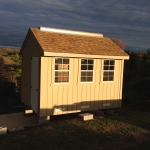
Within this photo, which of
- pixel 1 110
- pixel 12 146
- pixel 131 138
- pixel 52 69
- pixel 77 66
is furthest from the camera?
pixel 1 110

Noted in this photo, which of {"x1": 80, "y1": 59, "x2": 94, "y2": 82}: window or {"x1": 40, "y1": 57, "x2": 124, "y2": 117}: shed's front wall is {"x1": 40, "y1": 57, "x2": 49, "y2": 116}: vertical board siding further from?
{"x1": 80, "y1": 59, "x2": 94, "y2": 82}: window

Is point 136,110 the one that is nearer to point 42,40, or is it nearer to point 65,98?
point 65,98

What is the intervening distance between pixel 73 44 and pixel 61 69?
140cm

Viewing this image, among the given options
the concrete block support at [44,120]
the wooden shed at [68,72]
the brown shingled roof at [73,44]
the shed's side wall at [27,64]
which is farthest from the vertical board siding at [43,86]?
the shed's side wall at [27,64]

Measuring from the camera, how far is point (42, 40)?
30.2 ft

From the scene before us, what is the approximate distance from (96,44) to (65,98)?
3.14m

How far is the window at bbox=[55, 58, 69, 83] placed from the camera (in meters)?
9.16

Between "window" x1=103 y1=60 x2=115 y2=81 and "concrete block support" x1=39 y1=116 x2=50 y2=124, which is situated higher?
"window" x1=103 y1=60 x2=115 y2=81

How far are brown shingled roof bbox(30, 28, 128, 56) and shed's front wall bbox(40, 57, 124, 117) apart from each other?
42 centimetres

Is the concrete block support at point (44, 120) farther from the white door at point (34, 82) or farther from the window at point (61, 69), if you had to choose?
the window at point (61, 69)

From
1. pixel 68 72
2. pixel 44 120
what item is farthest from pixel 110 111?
pixel 44 120

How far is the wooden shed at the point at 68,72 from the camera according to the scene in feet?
29.6

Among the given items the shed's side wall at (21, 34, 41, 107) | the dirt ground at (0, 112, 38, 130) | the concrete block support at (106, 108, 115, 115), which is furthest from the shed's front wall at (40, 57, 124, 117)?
the shed's side wall at (21, 34, 41, 107)

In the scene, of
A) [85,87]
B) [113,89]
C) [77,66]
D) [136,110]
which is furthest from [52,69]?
[136,110]
